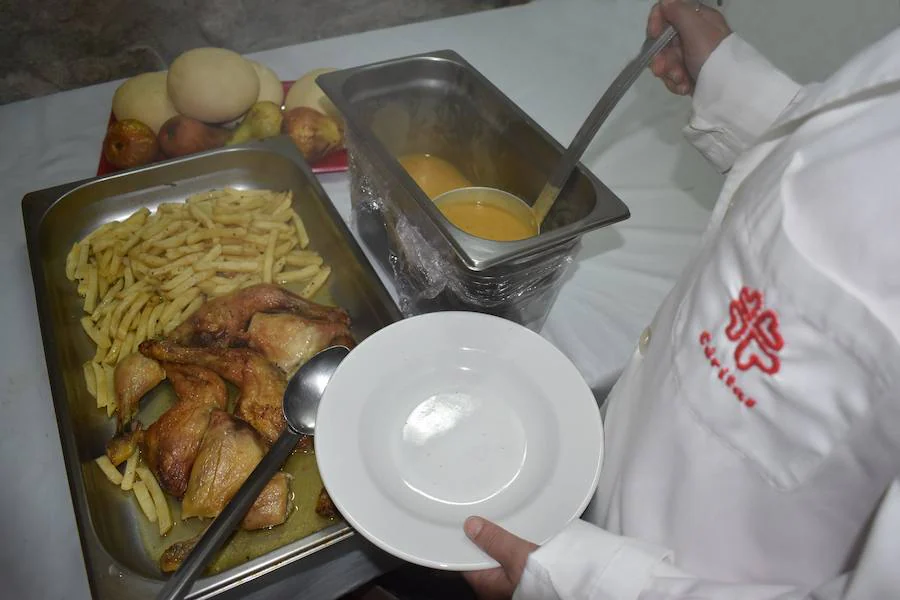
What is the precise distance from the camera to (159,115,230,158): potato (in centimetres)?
122

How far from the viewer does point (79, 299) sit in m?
1.06

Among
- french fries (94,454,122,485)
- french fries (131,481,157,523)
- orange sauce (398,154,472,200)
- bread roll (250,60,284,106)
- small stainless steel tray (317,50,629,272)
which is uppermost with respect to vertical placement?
small stainless steel tray (317,50,629,272)

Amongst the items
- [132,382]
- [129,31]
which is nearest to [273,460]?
[132,382]

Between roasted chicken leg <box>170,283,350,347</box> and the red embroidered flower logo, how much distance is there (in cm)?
65

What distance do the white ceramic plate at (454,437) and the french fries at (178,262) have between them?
1.21 ft

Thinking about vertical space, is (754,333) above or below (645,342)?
above

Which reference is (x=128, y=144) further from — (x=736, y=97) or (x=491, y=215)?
(x=736, y=97)

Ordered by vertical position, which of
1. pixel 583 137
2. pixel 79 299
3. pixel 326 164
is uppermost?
pixel 583 137

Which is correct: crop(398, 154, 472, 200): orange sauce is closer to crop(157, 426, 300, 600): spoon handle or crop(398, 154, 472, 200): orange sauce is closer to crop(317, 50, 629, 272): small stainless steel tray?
crop(317, 50, 629, 272): small stainless steel tray

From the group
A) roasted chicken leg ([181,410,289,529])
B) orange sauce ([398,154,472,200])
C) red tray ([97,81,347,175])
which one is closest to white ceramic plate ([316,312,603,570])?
roasted chicken leg ([181,410,289,529])

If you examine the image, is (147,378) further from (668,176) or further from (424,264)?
(668,176)

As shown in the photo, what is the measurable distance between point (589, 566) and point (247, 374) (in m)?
0.59

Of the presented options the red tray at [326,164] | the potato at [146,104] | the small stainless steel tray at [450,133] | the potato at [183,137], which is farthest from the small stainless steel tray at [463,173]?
the potato at [146,104]

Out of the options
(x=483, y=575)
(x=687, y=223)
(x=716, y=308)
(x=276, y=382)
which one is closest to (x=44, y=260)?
(x=276, y=382)
